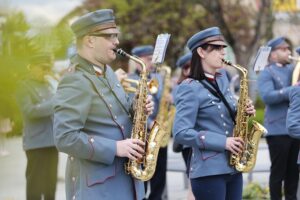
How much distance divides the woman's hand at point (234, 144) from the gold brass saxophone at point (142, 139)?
0.69 m

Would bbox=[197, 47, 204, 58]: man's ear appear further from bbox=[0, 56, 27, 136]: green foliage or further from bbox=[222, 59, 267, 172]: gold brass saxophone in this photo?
bbox=[0, 56, 27, 136]: green foliage

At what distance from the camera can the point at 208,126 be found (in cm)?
405

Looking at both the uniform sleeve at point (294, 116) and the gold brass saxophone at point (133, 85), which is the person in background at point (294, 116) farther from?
the gold brass saxophone at point (133, 85)

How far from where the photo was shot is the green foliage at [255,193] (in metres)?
7.57

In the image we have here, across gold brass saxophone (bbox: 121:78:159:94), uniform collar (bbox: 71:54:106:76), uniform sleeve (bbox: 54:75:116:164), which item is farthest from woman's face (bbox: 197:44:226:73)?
gold brass saxophone (bbox: 121:78:159:94)

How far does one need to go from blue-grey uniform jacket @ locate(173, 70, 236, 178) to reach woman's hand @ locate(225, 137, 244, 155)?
27 mm

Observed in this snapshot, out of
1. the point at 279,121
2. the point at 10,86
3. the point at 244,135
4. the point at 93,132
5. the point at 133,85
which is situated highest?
the point at 10,86

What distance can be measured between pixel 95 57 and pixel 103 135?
385mm

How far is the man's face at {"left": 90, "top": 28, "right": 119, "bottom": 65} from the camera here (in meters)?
3.21

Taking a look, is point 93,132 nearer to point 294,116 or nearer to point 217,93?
point 217,93

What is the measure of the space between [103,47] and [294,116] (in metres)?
1.91

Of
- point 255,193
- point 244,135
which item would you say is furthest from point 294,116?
point 255,193

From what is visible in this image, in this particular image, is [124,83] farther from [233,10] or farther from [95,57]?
[233,10]

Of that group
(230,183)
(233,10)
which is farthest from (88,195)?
(233,10)
